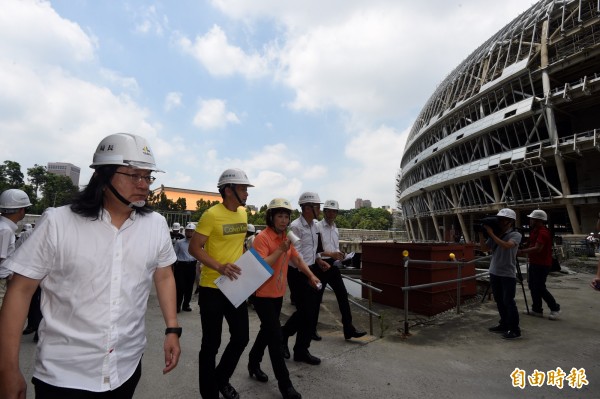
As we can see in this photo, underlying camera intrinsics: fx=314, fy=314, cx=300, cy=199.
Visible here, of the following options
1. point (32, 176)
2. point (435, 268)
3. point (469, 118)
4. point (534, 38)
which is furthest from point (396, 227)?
point (435, 268)

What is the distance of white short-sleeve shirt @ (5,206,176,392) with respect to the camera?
1.51 metres

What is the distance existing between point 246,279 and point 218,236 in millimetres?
529

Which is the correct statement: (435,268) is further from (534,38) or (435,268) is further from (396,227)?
(396,227)

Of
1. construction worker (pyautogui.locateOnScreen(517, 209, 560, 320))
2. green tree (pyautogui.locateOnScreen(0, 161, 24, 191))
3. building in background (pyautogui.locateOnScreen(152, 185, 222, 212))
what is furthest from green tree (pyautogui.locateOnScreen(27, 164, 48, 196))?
construction worker (pyautogui.locateOnScreen(517, 209, 560, 320))

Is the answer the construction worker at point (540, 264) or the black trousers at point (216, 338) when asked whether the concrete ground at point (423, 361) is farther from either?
the black trousers at point (216, 338)

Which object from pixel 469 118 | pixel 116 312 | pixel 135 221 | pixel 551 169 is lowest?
pixel 116 312

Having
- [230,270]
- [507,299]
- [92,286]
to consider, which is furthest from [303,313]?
[507,299]

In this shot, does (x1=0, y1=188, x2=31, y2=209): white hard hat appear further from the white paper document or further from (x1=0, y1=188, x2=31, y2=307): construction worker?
the white paper document

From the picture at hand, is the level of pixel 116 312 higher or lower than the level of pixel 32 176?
lower

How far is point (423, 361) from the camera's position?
4070 mm

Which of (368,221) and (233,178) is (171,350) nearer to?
(233,178)

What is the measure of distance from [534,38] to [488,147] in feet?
34.0

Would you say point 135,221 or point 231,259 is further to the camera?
point 231,259

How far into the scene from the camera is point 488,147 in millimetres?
32562
